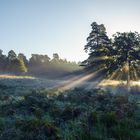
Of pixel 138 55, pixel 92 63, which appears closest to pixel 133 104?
pixel 138 55

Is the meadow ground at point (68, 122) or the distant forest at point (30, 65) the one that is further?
the distant forest at point (30, 65)

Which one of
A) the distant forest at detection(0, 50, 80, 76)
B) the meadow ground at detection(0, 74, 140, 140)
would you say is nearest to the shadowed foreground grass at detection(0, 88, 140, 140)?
the meadow ground at detection(0, 74, 140, 140)

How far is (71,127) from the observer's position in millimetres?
11672

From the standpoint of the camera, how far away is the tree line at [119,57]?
41.7m

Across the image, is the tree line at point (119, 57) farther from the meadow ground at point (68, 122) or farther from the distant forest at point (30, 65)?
the distant forest at point (30, 65)

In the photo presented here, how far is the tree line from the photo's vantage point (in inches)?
1642

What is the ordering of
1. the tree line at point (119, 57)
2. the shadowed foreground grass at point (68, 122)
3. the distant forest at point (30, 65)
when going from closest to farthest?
the shadowed foreground grass at point (68, 122)
the tree line at point (119, 57)
the distant forest at point (30, 65)

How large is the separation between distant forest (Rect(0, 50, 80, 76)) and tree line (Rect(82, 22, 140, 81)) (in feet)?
121

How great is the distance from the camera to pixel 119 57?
42.3m

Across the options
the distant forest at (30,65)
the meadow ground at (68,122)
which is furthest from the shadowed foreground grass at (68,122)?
the distant forest at (30,65)

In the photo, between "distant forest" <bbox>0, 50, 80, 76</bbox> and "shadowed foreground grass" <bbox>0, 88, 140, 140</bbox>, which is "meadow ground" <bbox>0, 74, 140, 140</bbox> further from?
"distant forest" <bbox>0, 50, 80, 76</bbox>

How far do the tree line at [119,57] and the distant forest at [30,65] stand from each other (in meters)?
36.9

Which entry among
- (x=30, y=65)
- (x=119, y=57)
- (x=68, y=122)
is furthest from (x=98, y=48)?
(x=30, y=65)

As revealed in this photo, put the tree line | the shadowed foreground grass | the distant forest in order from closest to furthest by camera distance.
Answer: the shadowed foreground grass → the tree line → the distant forest
